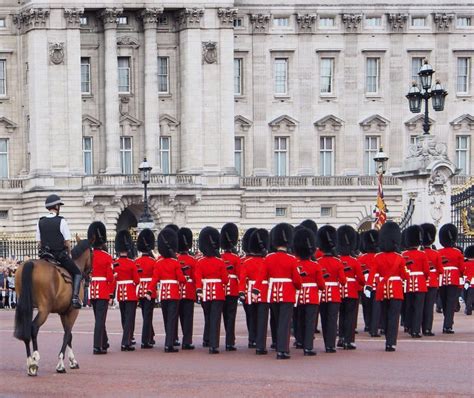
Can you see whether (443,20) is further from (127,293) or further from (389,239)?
(127,293)

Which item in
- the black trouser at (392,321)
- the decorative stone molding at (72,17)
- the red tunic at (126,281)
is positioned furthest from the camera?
the decorative stone molding at (72,17)

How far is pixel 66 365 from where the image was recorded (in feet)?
66.1

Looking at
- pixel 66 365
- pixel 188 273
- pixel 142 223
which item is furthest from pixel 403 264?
pixel 142 223

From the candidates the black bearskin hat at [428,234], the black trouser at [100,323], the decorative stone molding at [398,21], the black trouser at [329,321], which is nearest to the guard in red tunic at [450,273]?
the black bearskin hat at [428,234]

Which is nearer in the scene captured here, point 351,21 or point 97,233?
point 97,233

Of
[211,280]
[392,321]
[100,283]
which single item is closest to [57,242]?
→ [100,283]

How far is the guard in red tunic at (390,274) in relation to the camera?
21.5 m

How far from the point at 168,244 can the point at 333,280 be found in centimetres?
253

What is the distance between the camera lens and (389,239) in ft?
72.5

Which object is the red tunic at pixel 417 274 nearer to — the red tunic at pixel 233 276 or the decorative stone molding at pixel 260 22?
the red tunic at pixel 233 276

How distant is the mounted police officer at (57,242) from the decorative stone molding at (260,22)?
43609 mm

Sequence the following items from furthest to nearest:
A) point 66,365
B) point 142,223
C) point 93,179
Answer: point 93,179, point 142,223, point 66,365

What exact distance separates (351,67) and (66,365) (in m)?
44.1

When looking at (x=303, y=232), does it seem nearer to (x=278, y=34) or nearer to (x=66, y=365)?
(x=66, y=365)
